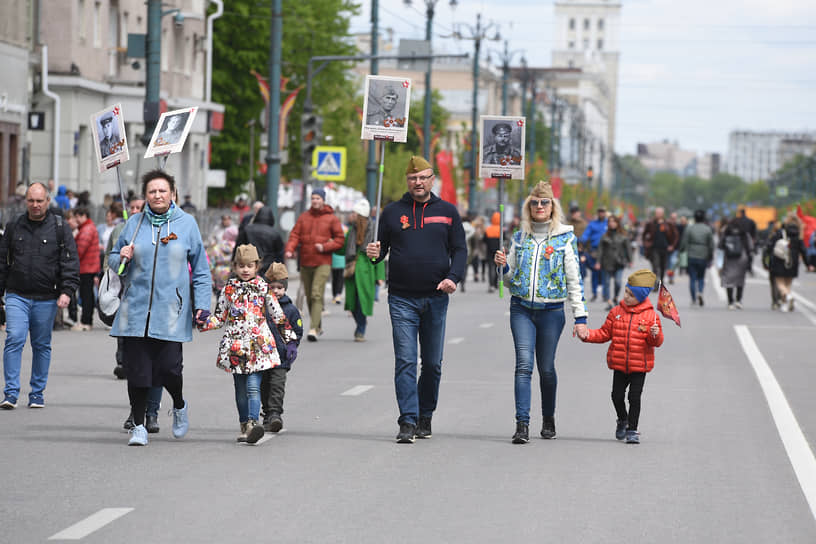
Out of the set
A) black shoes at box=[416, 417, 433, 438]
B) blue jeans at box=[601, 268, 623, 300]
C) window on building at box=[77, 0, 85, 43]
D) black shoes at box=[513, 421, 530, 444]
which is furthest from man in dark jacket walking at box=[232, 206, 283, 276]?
window on building at box=[77, 0, 85, 43]

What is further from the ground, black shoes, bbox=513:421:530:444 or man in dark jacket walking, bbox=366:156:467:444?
man in dark jacket walking, bbox=366:156:467:444

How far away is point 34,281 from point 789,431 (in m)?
5.72

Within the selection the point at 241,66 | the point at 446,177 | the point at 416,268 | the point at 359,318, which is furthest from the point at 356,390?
the point at 241,66

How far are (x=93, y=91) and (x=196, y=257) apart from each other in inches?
1482

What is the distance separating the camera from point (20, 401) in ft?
45.2

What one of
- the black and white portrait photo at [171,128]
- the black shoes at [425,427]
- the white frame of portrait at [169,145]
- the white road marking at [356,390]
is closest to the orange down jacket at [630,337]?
the black shoes at [425,427]

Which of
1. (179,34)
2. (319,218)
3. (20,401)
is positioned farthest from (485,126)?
(179,34)

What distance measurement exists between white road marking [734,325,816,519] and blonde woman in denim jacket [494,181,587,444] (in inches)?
63.9

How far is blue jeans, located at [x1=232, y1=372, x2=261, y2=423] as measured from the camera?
1133 centimetres

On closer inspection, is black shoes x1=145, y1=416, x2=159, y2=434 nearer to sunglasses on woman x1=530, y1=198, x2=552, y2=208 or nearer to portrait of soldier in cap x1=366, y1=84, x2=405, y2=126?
sunglasses on woman x1=530, y1=198, x2=552, y2=208

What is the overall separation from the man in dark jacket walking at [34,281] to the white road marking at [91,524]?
16.3 feet

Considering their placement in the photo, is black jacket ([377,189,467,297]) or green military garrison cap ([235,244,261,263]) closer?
green military garrison cap ([235,244,261,263])

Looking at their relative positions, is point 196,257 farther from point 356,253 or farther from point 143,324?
point 356,253

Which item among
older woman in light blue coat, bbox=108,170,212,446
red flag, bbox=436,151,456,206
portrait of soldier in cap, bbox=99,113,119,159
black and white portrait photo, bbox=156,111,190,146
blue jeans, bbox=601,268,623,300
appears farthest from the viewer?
red flag, bbox=436,151,456,206
